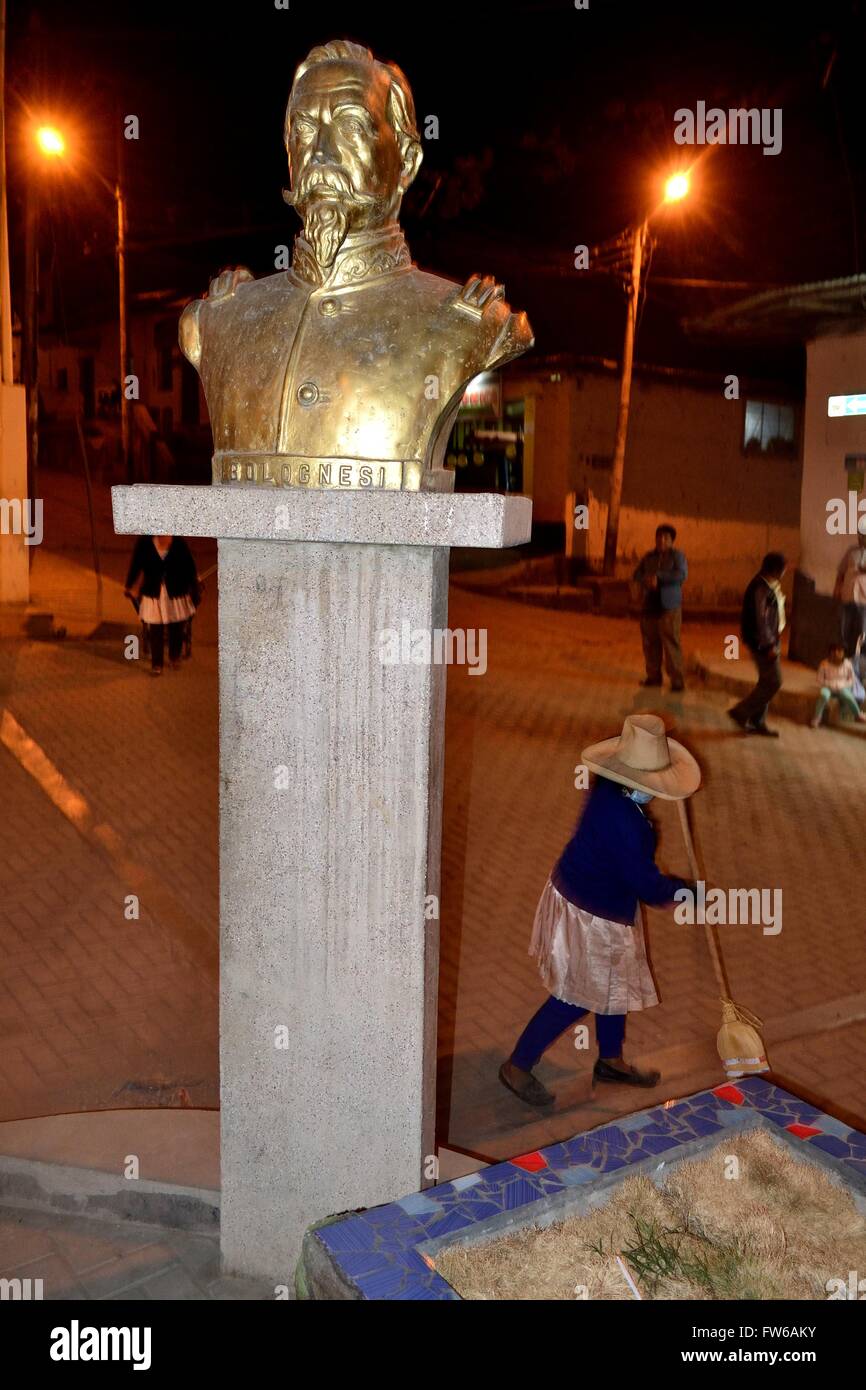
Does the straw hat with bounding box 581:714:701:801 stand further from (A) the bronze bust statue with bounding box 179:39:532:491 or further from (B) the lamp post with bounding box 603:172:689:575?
(B) the lamp post with bounding box 603:172:689:575

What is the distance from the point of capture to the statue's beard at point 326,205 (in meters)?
2.80

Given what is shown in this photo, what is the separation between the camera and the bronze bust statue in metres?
2.80

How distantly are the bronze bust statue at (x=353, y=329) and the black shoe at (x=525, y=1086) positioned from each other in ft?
9.46

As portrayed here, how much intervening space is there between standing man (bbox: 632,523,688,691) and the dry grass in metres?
9.46

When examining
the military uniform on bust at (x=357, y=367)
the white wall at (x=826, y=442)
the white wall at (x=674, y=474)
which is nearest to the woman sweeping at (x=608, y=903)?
the military uniform on bust at (x=357, y=367)

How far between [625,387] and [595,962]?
17847mm

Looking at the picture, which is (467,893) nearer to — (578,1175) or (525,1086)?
(525,1086)

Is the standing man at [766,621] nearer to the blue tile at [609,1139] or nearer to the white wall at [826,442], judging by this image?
the white wall at [826,442]

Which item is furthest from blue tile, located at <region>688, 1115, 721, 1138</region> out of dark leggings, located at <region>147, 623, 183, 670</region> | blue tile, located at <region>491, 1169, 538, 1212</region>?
dark leggings, located at <region>147, 623, 183, 670</region>

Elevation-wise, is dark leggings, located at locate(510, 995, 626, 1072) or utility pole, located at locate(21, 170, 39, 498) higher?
utility pole, located at locate(21, 170, 39, 498)

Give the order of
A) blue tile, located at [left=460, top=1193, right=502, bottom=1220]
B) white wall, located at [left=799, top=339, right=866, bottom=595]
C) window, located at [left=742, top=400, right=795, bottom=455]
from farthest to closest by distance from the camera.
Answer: window, located at [left=742, top=400, right=795, bottom=455] → white wall, located at [left=799, top=339, right=866, bottom=595] → blue tile, located at [left=460, top=1193, right=502, bottom=1220]

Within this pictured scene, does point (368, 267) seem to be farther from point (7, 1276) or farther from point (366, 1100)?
point (7, 1276)

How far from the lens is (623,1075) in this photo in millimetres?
4906

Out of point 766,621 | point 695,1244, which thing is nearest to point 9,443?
point 766,621
